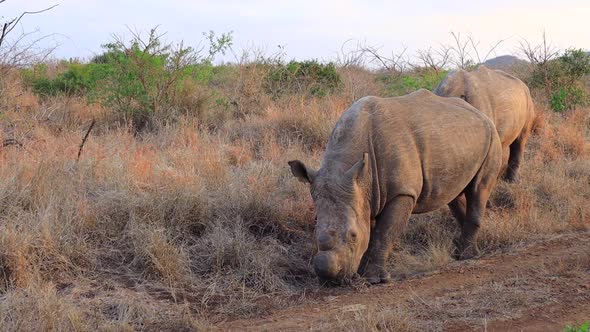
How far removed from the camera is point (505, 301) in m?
5.59

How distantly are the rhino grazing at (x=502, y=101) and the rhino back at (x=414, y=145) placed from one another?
188cm

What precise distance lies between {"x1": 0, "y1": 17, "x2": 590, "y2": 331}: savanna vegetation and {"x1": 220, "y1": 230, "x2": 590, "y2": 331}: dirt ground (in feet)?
0.89

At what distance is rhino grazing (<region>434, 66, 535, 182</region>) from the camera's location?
9242mm

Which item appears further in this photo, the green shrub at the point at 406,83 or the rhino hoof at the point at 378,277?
the green shrub at the point at 406,83

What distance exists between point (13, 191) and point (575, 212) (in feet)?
→ 20.4

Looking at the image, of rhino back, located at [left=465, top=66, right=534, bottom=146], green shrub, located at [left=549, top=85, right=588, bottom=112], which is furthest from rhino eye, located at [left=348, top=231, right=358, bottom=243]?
green shrub, located at [left=549, top=85, right=588, bottom=112]

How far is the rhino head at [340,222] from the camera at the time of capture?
5797mm

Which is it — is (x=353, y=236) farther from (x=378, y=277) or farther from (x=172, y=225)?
(x=172, y=225)

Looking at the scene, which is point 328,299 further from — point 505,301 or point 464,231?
point 464,231

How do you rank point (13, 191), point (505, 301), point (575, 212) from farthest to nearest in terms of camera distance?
1. point (575, 212)
2. point (13, 191)
3. point (505, 301)

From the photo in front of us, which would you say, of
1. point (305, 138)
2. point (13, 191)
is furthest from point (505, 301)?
point (305, 138)

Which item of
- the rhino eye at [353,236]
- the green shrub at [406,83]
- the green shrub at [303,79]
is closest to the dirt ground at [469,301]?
the rhino eye at [353,236]

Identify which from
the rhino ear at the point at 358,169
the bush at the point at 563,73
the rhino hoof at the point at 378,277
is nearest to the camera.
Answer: the rhino ear at the point at 358,169

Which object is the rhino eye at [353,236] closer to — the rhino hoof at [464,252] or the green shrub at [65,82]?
the rhino hoof at [464,252]
